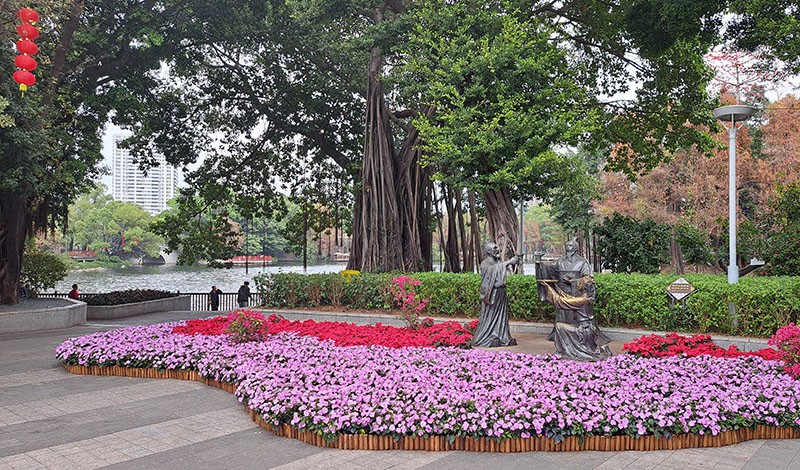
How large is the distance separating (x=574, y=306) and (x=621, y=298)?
2726 millimetres

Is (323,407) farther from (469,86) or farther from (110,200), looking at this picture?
(110,200)

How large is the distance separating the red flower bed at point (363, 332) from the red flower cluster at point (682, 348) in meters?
2.59

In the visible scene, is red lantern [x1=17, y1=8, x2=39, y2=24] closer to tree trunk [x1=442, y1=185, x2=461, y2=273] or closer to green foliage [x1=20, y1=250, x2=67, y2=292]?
tree trunk [x1=442, y1=185, x2=461, y2=273]

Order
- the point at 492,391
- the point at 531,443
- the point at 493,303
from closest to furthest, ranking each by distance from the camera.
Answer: the point at 531,443, the point at 492,391, the point at 493,303

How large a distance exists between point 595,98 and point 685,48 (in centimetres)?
272

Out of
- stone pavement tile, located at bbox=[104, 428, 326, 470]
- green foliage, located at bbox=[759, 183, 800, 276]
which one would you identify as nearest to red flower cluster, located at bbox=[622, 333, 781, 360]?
green foliage, located at bbox=[759, 183, 800, 276]

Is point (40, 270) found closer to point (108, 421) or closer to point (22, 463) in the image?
point (108, 421)

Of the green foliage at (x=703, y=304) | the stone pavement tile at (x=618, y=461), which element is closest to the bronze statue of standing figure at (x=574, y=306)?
the green foliage at (x=703, y=304)

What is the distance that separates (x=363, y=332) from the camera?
9.48 meters

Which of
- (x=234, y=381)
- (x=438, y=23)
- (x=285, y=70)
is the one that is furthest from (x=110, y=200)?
(x=234, y=381)

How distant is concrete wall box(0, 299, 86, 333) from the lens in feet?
41.3

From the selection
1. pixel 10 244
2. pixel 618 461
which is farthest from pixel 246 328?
pixel 10 244

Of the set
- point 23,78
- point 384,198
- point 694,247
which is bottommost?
point 694,247

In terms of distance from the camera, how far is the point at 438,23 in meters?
12.3
